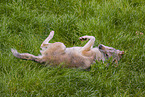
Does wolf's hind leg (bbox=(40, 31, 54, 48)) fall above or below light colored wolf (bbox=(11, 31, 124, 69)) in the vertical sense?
above

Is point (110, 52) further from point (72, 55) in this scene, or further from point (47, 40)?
point (47, 40)

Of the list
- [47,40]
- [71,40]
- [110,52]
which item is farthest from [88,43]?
[47,40]

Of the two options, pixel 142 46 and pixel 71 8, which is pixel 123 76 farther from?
pixel 71 8

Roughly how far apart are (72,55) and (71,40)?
2.81 ft

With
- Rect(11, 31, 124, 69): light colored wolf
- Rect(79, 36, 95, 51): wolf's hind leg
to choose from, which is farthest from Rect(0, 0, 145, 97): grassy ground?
Rect(79, 36, 95, 51): wolf's hind leg

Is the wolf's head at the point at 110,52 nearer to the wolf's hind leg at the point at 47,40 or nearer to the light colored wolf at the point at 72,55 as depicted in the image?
the light colored wolf at the point at 72,55

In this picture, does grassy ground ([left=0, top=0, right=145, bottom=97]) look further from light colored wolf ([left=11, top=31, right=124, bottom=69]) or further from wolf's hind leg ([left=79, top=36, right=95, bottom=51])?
wolf's hind leg ([left=79, top=36, right=95, bottom=51])

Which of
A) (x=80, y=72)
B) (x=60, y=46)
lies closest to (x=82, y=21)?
(x=60, y=46)

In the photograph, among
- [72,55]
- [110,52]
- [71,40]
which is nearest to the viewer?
[72,55]

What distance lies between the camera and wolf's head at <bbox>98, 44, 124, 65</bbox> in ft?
12.9

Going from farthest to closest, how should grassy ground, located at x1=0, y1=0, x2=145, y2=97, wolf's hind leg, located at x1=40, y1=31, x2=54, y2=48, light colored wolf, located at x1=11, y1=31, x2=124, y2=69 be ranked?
wolf's hind leg, located at x1=40, y1=31, x2=54, y2=48
light colored wolf, located at x1=11, y1=31, x2=124, y2=69
grassy ground, located at x1=0, y1=0, x2=145, y2=97

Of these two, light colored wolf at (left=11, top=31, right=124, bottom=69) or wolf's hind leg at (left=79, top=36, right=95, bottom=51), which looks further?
wolf's hind leg at (left=79, top=36, right=95, bottom=51)

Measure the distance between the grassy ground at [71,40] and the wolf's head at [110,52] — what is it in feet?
0.50

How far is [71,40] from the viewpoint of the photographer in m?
4.54
